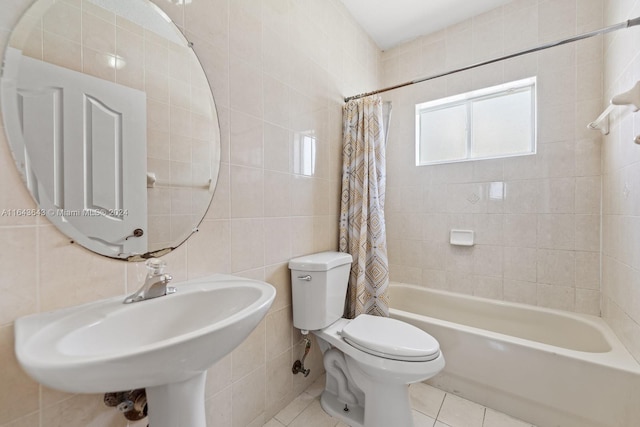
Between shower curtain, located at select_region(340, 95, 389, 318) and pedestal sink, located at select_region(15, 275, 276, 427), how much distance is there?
0.94 m

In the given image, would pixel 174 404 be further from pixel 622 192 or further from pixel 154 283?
pixel 622 192

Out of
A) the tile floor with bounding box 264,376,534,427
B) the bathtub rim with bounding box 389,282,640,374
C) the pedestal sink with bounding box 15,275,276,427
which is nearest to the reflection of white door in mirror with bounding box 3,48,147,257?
the pedestal sink with bounding box 15,275,276,427

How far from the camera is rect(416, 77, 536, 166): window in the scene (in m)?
1.94

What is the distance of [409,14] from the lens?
1.99 m

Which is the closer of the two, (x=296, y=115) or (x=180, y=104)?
(x=180, y=104)

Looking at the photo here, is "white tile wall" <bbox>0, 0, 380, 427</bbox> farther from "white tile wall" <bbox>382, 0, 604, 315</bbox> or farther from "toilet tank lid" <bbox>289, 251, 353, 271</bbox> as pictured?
"white tile wall" <bbox>382, 0, 604, 315</bbox>

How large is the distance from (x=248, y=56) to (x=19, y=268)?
1.13 meters

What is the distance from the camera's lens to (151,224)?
909mm

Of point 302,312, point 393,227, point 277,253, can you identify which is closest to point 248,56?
point 277,253

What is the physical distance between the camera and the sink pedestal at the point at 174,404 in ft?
2.34

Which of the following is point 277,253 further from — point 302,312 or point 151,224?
point 151,224

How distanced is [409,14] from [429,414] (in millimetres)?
2677

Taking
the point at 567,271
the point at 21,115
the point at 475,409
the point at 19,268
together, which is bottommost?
the point at 475,409

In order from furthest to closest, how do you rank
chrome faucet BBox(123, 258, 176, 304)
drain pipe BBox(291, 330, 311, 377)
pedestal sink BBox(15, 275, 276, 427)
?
drain pipe BBox(291, 330, 311, 377)
chrome faucet BBox(123, 258, 176, 304)
pedestal sink BBox(15, 275, 276, 427)
